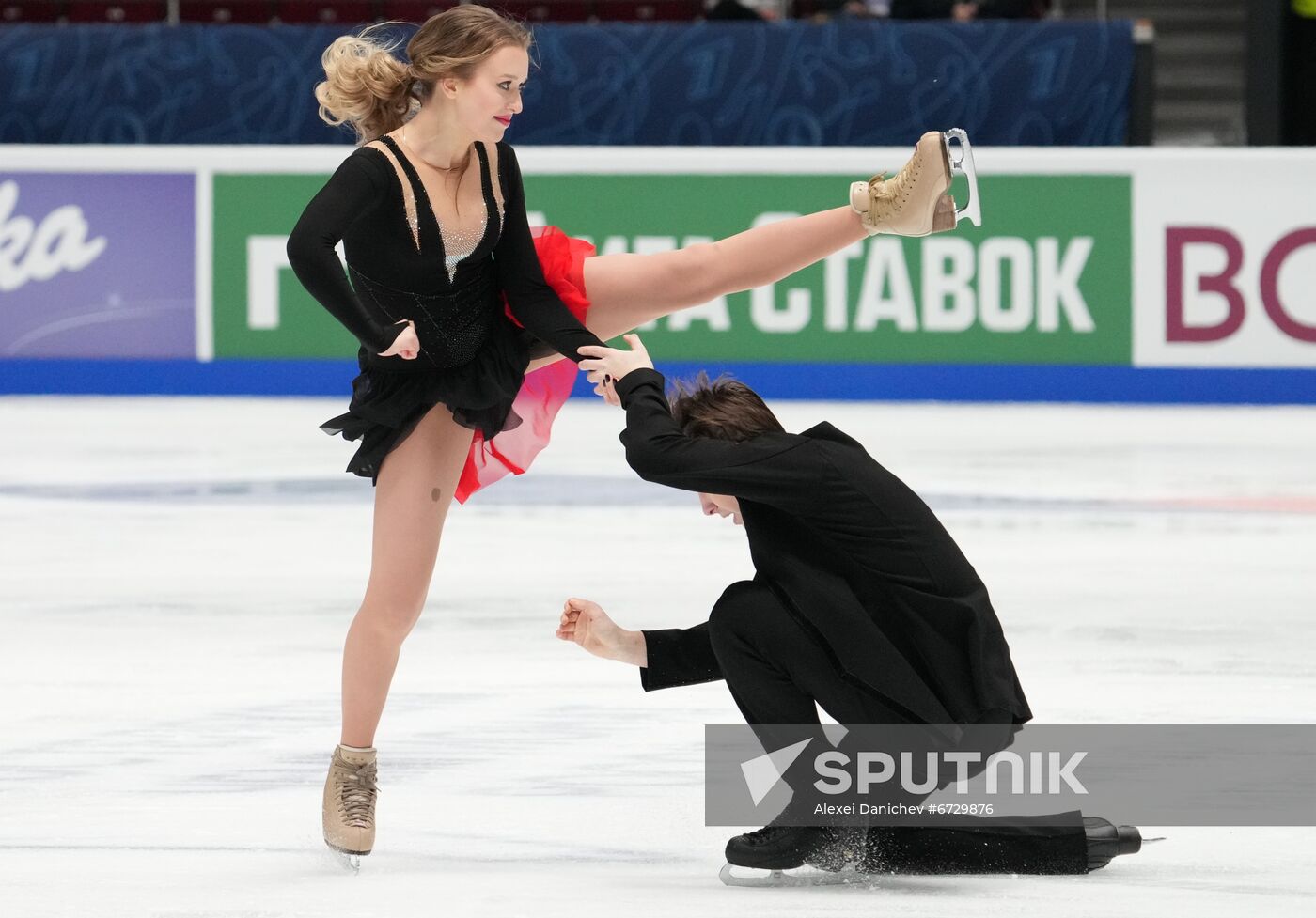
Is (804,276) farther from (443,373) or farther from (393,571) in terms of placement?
(393,571)

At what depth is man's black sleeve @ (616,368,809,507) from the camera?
7.63ft

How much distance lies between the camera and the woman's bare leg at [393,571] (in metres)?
2.63

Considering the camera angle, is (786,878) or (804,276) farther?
(804,276)

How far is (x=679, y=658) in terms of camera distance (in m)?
2.57

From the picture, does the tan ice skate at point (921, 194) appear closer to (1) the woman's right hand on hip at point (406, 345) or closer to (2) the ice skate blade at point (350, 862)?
(1) the woman's right hand on hip at point (406, 345)

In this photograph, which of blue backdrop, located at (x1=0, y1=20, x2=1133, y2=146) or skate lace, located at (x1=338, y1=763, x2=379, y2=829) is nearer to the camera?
skate lace, located at (x1=338, y1=763, x2=379, y2=829)

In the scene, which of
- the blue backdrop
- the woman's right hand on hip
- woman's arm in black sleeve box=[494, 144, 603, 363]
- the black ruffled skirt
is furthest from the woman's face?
the blue backdrop

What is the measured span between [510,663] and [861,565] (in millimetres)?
1495

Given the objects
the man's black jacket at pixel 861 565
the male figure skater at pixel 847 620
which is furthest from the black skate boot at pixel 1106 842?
the man's black jacket at pixel 861 565

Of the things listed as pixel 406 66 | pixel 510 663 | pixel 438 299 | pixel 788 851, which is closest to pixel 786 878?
pixel 788 851

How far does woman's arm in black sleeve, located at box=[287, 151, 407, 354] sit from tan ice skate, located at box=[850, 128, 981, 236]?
2.33 ft

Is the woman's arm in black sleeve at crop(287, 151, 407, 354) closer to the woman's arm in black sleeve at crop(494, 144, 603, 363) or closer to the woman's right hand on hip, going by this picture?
the woman's right hand on hip

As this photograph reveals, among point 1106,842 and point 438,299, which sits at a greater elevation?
point 438,299

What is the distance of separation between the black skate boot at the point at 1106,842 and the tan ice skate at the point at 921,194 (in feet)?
2.75
